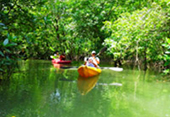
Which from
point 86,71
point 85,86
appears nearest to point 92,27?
point 86,71

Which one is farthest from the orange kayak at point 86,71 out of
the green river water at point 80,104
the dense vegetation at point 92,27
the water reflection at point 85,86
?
the green river water at point 80,104

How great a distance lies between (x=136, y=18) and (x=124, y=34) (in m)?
0.95

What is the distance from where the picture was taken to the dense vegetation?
14.0 feet

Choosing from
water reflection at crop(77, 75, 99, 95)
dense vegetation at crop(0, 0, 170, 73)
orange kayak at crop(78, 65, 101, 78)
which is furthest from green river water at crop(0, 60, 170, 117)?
orange kayak at crop(78, 65, 101, 78)

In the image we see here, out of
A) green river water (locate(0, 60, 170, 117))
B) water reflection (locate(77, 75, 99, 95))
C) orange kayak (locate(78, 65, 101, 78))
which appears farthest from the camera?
orange kayak (locate(78, 65, 101, 78))

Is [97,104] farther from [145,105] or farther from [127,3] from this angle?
[127,3]

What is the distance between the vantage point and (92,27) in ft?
Result: 49.2

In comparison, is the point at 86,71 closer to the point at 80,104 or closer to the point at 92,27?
the point at 80,104

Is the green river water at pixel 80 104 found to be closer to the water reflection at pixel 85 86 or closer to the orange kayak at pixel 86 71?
the water reflection at pixel 85 86

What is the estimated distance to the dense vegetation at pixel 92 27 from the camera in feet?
14.0

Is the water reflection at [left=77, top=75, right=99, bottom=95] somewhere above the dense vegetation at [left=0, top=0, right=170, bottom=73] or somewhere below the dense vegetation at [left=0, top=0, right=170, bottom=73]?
below

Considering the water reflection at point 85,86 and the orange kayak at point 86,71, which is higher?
the orange kayak at point 86,71

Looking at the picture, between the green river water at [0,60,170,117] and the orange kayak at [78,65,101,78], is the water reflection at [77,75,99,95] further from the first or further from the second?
the orange kayak at [78,65,101,78]

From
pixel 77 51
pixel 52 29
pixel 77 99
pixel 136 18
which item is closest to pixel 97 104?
pixel 77 99
